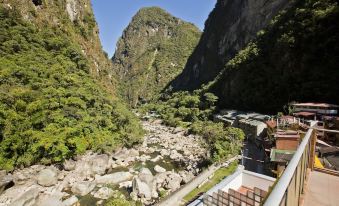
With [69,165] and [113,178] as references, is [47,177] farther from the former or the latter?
[113,178]

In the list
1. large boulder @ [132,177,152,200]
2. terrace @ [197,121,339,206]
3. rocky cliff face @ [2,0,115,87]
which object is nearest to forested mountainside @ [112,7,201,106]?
rocky cliff face @ [2,0,115,87]

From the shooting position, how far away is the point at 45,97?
23.7 m

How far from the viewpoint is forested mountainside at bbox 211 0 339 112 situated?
26453mm

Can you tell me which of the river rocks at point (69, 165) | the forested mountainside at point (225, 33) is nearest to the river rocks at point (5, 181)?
the river rocks at point (69, 165)

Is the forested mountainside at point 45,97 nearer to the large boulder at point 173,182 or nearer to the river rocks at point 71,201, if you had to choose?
the river rocks at point 71,201

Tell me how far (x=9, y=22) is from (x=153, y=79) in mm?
90421

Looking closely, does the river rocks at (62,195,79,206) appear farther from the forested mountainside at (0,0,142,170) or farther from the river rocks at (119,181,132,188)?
the forested mountainside at (0,0,142,170)

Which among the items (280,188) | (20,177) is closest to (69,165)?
(20,177)

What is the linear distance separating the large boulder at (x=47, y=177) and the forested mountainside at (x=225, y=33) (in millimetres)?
45001

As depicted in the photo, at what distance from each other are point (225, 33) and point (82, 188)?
6167 centimetres

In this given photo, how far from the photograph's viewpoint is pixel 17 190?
16.8 meters

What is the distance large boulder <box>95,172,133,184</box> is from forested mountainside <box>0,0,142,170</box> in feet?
13.4

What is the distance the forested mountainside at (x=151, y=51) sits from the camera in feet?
393

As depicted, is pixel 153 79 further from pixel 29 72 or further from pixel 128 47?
pixel 29 72
